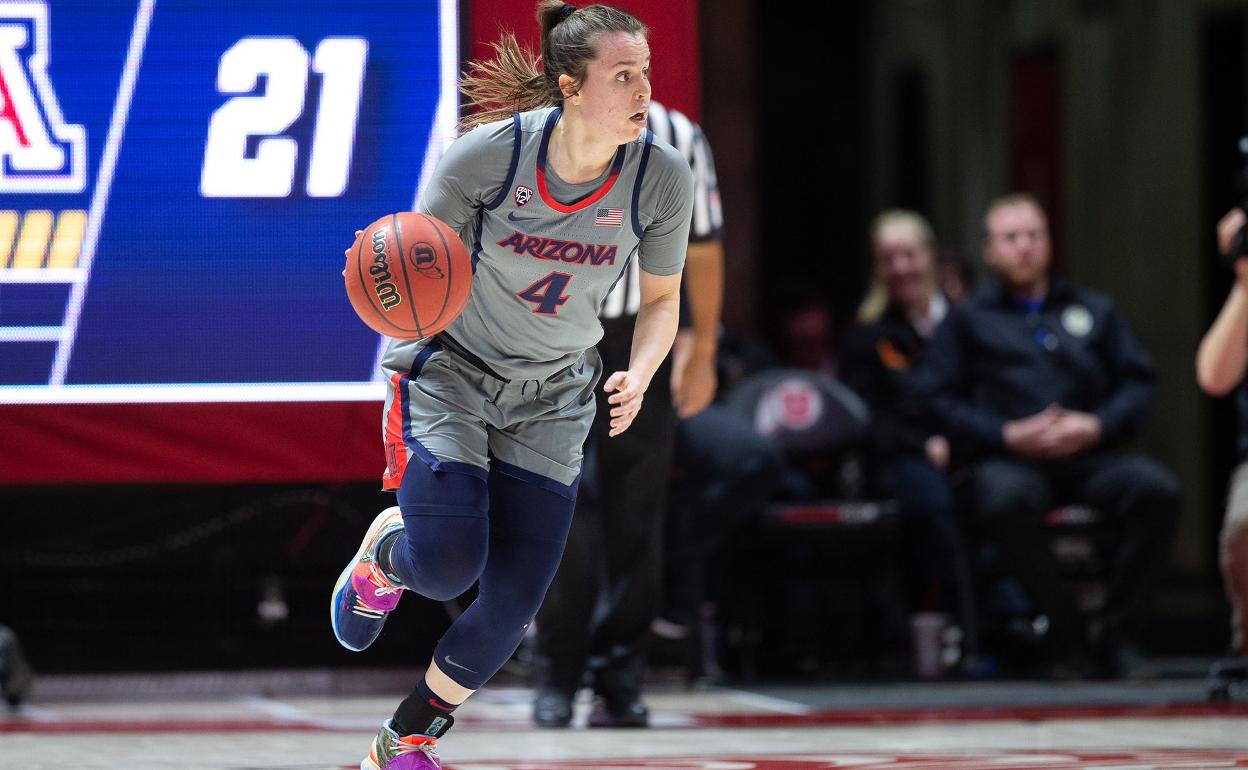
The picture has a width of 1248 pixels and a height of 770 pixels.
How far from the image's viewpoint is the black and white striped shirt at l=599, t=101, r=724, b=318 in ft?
16.6

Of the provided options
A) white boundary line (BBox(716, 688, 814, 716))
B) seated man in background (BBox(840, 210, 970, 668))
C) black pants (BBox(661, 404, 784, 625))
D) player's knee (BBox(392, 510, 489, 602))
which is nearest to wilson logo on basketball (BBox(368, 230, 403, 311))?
player's knee (BBox(392, 510, 489, 602))

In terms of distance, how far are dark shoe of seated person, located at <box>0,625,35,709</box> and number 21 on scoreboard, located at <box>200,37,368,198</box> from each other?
1.53 m

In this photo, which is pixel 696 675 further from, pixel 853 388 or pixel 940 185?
pixel 940 185

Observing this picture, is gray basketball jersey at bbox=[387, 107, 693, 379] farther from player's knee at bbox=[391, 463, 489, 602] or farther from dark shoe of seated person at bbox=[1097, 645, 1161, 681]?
dark shoe of seated person at bbox=[1097, 645, 1161, 681]

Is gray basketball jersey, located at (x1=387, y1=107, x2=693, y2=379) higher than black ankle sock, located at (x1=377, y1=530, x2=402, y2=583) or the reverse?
higher

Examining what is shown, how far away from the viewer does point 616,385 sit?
3.51m

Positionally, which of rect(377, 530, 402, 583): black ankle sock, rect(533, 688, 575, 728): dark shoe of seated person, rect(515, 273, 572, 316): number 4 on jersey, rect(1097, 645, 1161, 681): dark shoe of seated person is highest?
rect(515, 273, 572, 316): number 4 on jersey

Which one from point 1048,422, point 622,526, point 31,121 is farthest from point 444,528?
point 1048,422

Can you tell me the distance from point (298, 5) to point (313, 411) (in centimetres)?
132

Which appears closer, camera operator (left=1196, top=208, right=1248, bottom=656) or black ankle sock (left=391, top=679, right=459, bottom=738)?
black ankle sock (left=391, top=679, right=459, bottom=738)

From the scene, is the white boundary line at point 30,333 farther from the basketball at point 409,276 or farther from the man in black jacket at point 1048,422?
the man in black jacket at point 1048,422

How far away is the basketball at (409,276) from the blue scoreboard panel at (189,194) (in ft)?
7.14

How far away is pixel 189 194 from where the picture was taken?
18.6 feet

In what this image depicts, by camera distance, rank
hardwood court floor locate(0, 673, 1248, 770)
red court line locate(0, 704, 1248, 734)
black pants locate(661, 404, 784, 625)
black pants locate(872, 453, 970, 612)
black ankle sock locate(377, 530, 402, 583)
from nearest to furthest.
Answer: black ankle sock locate(377, 530, 402, 583) < hardwood court floor locate(0, 673, 1248, 770) < red court line locate(0, 704, 1248, 734) < black pants locate(661, 404, 784, 625) < black pants locate(872, 453, 970, 612)
